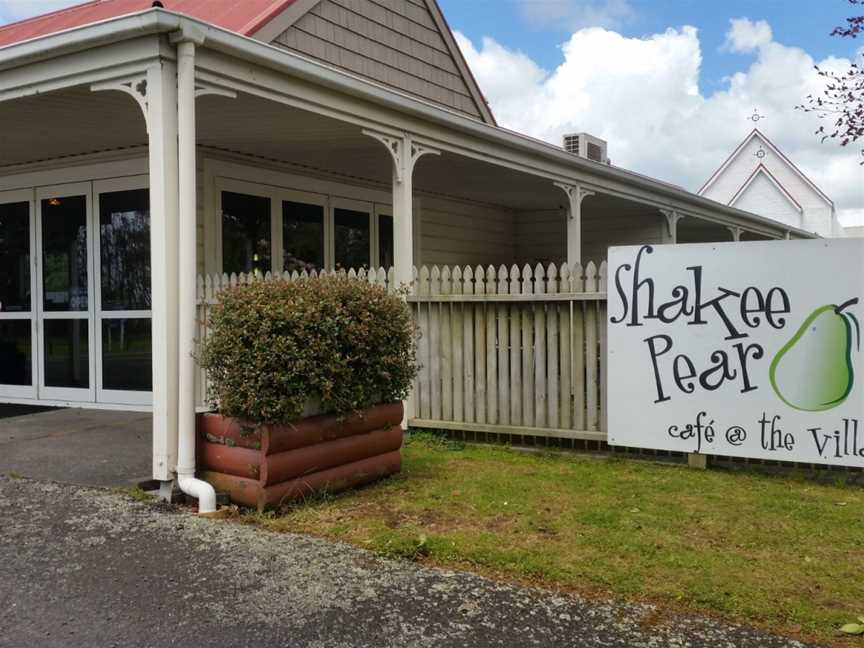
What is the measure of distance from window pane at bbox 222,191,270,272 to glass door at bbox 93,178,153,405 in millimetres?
827

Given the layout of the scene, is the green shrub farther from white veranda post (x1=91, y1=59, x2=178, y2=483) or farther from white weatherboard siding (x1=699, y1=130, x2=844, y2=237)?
white weatherboard siding (x1=699, y1=130, x2=844, y2=237)

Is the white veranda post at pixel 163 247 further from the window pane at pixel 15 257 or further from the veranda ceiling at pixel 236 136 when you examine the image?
the window pane at pixel 15 257

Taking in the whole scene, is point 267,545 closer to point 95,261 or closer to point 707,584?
point 707,584

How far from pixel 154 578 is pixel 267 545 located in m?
0.65

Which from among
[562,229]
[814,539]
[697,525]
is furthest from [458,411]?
[562,229]

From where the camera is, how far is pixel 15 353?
9.40m

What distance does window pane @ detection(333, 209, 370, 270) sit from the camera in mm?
10336

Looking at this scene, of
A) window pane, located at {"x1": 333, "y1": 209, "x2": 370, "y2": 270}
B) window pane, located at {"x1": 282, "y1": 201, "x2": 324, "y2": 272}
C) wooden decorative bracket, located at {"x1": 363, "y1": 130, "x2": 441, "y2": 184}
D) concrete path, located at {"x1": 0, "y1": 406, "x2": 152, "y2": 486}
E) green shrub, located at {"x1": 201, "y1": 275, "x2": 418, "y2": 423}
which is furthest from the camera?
window pane, located at {"x1": 333, "y1": 209, "x2": 370, "y2": 270}

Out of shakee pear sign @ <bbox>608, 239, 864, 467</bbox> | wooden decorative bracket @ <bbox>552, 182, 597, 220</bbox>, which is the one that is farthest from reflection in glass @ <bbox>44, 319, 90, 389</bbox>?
wooden decorative bracket @ <bbox>552, 182, 597, 220</bbox>

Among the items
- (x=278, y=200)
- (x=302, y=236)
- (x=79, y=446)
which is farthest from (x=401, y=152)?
(x=79, y=446)

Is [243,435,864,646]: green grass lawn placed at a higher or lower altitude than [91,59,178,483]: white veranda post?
lower

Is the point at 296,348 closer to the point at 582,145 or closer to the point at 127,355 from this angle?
the point at 127,355

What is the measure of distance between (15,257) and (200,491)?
6062 millimetres

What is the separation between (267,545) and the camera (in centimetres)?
415
